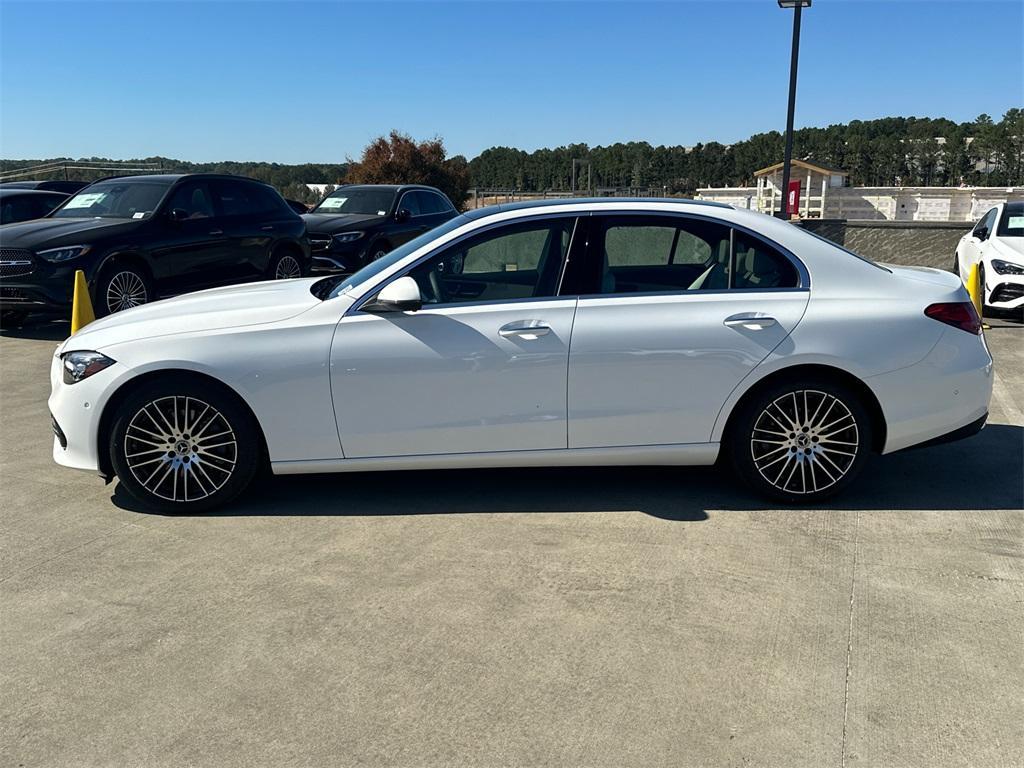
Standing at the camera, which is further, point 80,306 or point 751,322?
point 80,306

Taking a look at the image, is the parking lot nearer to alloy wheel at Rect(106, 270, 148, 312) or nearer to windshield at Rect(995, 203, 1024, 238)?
alloy wheel at Rect(106, 270, 148, 312)

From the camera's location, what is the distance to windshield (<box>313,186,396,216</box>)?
14.8 metres

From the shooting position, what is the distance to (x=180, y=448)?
462 cm

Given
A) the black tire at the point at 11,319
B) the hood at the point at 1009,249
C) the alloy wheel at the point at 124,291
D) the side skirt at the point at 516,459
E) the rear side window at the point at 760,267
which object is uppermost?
the rear side window at the point at 760,267

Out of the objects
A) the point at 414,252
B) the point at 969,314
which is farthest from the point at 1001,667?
the point at 414,252

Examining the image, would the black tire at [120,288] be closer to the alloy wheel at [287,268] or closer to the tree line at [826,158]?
the alloy wheel at [287,268]

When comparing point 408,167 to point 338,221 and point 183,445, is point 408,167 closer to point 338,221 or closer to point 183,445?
point 338,221

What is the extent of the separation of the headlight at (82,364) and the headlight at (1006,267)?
10265 millimetres

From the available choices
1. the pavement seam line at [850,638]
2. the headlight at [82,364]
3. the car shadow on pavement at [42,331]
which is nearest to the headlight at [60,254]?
the car shadow on pavement at [42,331]

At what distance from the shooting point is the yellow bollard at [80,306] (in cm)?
838

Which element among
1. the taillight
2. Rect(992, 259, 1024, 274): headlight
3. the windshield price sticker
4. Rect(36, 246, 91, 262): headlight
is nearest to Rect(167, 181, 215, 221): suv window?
the windshield price sticker

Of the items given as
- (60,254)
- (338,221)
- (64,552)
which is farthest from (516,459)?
(338,221)

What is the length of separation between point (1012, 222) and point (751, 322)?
9092mm

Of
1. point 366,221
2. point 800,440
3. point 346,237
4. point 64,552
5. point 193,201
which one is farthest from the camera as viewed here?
point 366,221
